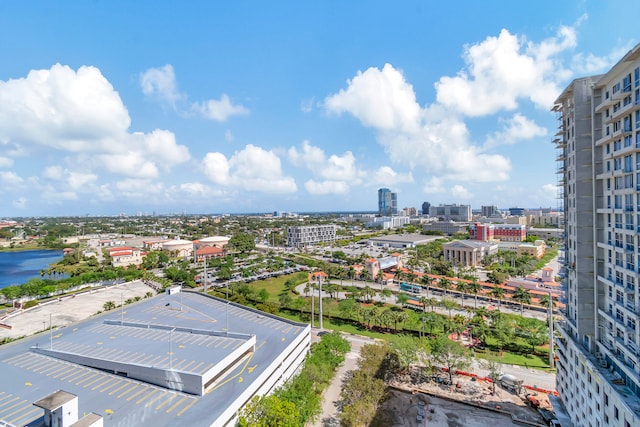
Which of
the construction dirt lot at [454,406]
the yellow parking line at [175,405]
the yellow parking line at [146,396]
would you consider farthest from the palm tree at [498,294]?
the yellow parking line at [146,396]

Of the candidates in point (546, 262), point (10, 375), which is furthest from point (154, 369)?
point (546, 262)

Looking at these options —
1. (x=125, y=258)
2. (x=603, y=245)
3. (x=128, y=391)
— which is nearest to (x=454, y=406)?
(x=603, y=245)

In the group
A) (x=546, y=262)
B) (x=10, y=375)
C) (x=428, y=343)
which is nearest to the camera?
(x=10, y=375)

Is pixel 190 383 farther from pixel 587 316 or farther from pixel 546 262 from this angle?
pixel 546 262

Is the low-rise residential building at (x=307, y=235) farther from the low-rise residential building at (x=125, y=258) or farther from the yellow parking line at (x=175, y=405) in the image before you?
the yellow parking line at (x=175, y=405)

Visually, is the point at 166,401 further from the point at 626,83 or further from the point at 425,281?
the point at 425,281

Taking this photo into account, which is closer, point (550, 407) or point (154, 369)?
point (154, 369)

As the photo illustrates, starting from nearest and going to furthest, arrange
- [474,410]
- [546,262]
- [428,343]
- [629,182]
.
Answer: [629,182] → [474,410] → [428,343] → [546,262]

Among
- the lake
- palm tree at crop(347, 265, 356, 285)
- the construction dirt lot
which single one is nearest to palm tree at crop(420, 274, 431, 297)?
palm tree at crop(347, 265, 356, 285)

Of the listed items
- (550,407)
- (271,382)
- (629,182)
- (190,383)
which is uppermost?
(629,182)

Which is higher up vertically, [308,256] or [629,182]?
[629,182]
